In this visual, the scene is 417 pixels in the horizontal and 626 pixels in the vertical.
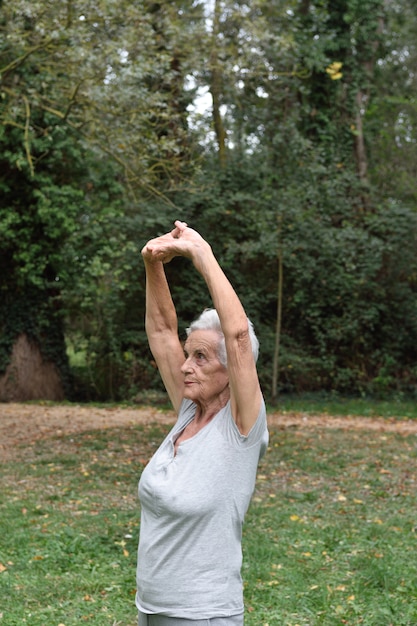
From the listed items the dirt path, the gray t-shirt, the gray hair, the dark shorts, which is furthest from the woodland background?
the dark shorts

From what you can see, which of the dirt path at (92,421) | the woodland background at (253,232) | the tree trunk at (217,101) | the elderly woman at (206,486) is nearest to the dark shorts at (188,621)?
the elderly woman at (206,486)

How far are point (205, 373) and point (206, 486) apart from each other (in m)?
0.36

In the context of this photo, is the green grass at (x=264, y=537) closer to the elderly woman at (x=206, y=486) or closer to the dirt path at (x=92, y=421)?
the dirt path at (x=92, y=421)

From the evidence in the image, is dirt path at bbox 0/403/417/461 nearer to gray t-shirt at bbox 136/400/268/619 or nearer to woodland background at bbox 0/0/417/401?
woodland background at bbox 0/0/417/401

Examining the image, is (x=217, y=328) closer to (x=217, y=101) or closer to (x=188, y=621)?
(x=188, y=621)

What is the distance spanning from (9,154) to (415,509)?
9.30 meters

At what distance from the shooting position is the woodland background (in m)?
14.4

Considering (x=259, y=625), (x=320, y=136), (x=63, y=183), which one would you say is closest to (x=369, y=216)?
(x=320, y=136)

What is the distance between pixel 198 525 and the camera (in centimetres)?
223

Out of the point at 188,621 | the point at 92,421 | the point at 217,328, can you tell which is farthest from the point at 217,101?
the point at 188,621

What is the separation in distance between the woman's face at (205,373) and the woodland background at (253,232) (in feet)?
35.0

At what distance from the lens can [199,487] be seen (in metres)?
2.23

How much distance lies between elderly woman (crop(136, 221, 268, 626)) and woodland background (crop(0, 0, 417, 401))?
10.7 metres

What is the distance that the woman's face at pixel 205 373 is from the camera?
244 cm
